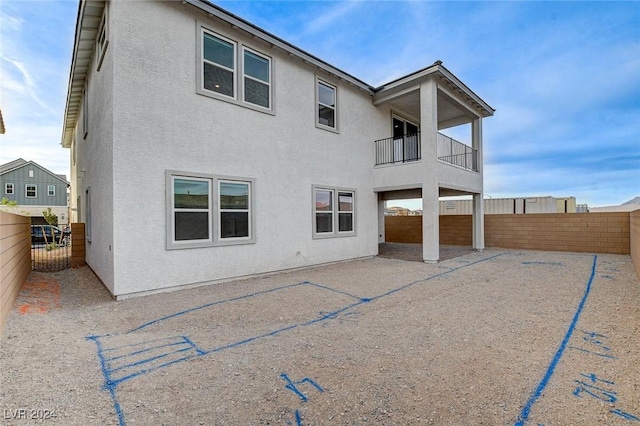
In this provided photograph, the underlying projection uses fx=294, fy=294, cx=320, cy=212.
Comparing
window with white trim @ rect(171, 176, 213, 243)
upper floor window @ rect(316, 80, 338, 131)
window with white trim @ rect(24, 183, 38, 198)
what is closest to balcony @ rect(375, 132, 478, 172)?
upper floor window @ rect(316, 80, 338, 131)

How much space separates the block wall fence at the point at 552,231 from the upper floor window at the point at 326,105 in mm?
8949

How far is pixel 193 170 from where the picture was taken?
667cm

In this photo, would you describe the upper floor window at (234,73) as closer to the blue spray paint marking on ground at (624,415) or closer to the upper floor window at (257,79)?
the upper floor window at (257,79)

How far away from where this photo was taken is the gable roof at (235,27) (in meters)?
6.80

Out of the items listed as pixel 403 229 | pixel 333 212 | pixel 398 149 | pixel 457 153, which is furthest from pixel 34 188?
pixel 457 153

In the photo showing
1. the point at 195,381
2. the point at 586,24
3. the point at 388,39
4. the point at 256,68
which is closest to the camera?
the point at 195,381

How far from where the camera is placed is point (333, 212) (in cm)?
1001

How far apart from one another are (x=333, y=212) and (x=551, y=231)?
10198 mm

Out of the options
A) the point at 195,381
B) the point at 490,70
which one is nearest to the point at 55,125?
the point at 195,381

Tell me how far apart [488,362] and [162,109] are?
283 inches

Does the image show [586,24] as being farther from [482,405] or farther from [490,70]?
[482,405]

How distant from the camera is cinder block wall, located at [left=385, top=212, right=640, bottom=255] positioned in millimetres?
11781

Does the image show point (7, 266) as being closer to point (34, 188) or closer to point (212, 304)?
point (212, 304)

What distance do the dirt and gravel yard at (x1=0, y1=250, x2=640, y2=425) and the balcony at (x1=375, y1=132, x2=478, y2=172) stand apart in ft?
20.6
